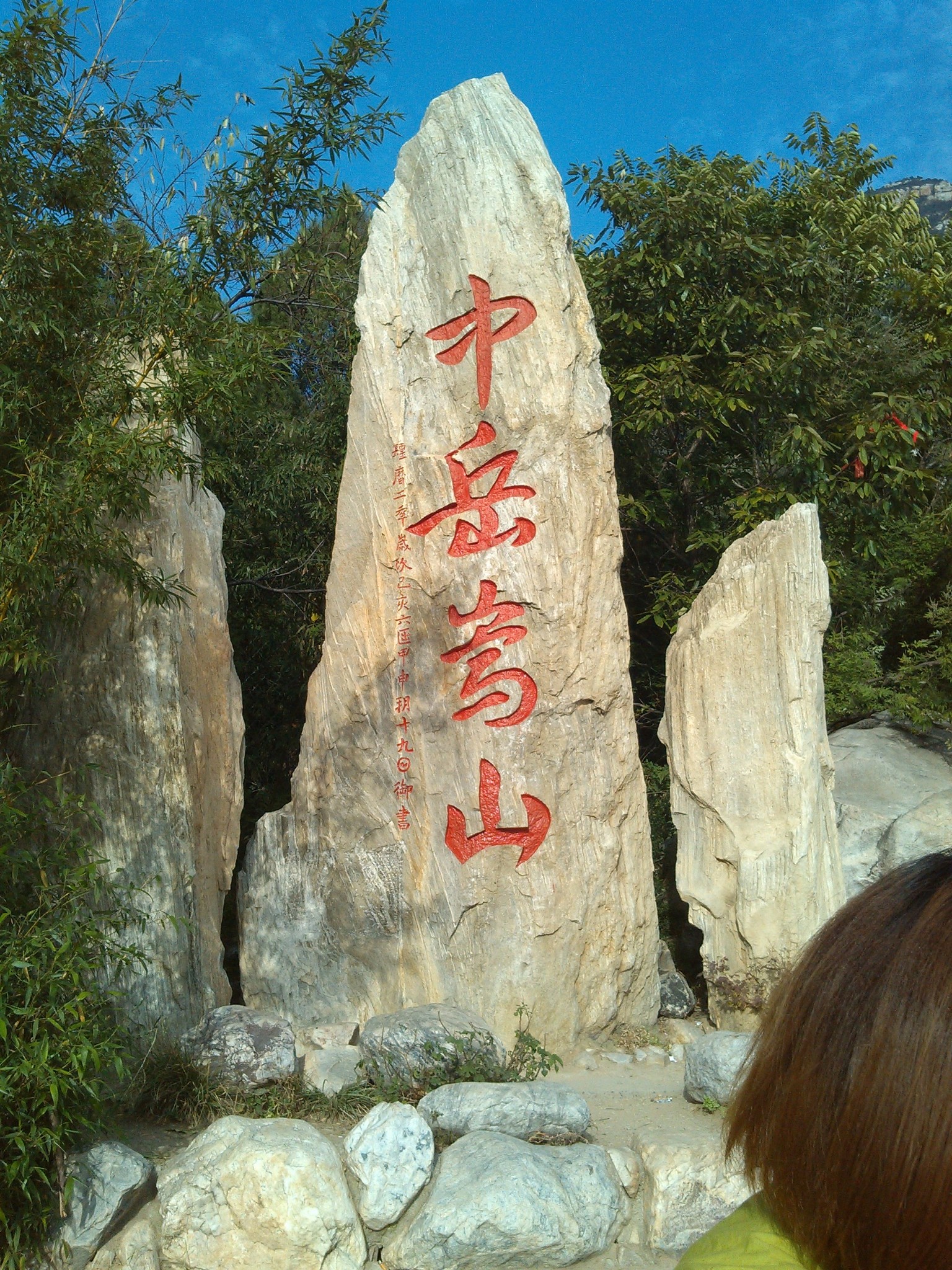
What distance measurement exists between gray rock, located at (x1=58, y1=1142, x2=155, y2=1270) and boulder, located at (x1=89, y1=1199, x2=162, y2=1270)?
3cm

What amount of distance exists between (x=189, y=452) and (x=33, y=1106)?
2735 millimetres

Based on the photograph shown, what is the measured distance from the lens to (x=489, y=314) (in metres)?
4.90

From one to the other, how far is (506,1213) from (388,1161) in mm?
399

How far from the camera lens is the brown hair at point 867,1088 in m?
0.67

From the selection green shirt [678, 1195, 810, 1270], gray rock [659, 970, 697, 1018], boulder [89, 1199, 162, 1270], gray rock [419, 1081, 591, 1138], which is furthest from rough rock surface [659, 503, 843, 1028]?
green shirt [678, 1195, 810, 1270]

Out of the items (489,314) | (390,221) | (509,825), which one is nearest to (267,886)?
(509,825)

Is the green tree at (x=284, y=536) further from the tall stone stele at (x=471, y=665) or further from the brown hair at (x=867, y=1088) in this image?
the brown hair at (x=867, y=1088)

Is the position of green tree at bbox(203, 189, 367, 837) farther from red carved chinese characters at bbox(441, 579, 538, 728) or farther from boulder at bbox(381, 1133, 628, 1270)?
boulder at bbox(381, 1133, 628, 1270)

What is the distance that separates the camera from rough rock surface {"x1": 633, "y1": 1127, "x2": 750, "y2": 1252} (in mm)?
3350

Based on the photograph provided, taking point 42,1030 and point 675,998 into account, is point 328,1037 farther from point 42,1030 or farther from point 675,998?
point 42,1030

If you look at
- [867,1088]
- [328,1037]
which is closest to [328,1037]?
[328,1037]

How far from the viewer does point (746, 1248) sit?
0.76 m

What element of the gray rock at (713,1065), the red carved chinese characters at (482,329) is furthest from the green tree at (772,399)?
the gray rock at (713,1065)

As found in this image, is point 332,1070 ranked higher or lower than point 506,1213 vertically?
higher
